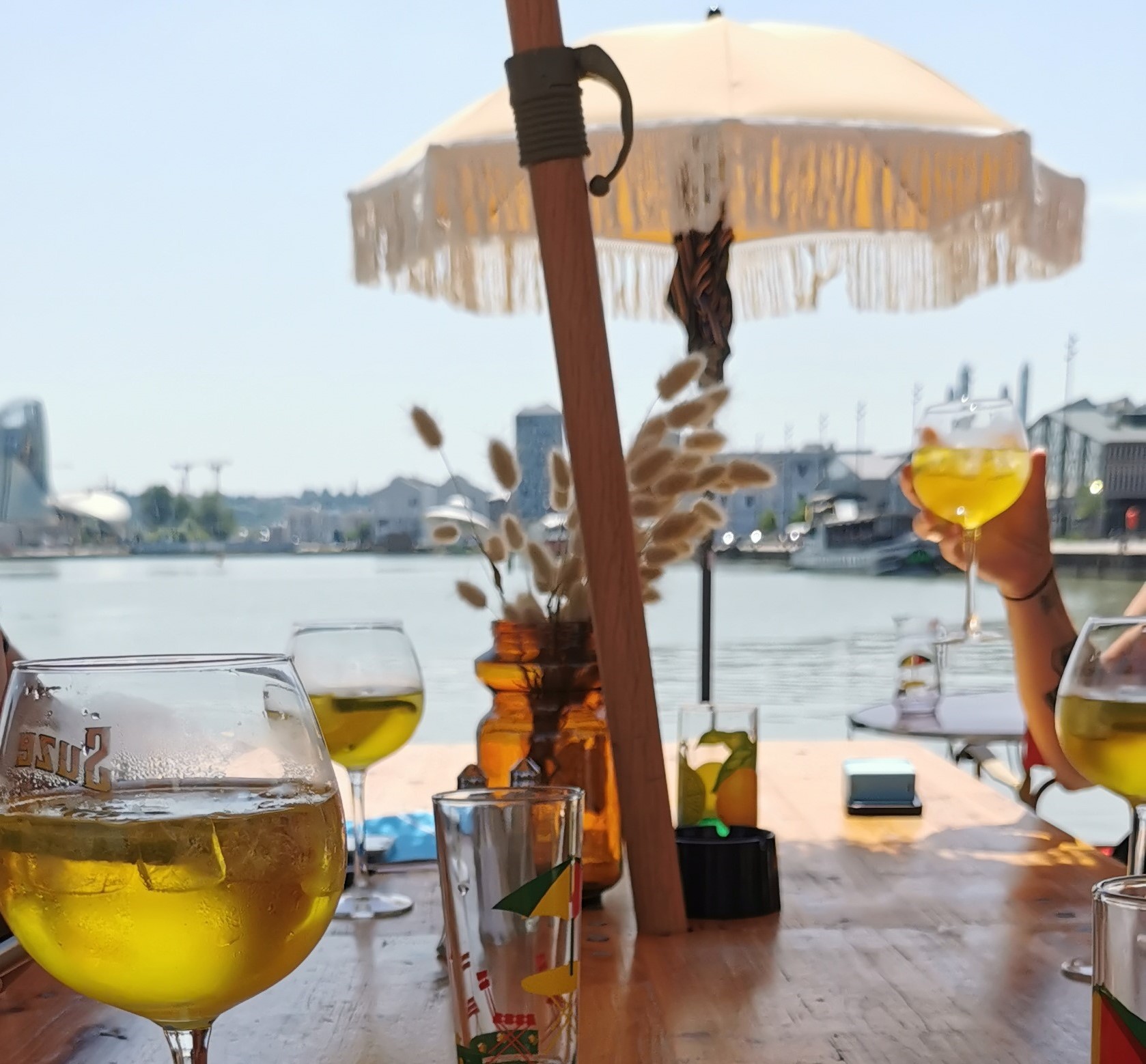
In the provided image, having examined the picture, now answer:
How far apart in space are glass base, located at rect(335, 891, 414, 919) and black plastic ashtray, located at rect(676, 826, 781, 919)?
9.5 inches

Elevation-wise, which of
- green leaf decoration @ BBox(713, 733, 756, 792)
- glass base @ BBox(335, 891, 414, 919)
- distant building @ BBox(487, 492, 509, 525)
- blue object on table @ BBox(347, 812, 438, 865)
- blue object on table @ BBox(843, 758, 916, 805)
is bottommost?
blue object on table @ BBox(843, 758, 916, 805)

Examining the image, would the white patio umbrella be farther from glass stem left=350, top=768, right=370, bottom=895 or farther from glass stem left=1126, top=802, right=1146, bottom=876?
glass stem left=1126, top=802, right=1146, bottom=876

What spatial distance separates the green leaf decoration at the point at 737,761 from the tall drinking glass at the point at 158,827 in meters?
0.72

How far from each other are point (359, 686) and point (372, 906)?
0.20 meters

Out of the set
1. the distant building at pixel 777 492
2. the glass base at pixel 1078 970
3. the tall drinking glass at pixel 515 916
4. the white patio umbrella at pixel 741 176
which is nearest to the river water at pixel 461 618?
the distant building at pixel 777 492

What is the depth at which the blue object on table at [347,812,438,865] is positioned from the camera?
130cm

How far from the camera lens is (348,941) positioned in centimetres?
103

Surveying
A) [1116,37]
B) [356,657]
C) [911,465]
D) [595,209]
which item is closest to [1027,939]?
[356,657]

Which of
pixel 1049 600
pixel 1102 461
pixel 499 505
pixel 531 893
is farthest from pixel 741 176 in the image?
pixel 1102 461

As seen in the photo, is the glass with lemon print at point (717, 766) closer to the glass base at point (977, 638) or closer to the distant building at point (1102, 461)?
the glass base at point (977, 638)

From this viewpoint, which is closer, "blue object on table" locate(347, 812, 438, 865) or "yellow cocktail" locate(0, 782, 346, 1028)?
"yellow cocktail" locate(0, 782, 346, 1028)

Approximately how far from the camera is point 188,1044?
0.51 m

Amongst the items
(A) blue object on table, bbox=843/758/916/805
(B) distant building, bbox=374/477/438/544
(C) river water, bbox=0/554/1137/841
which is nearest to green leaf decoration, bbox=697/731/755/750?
(A) blue object on table, bbox=843/758/916/805

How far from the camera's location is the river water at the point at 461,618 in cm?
921
